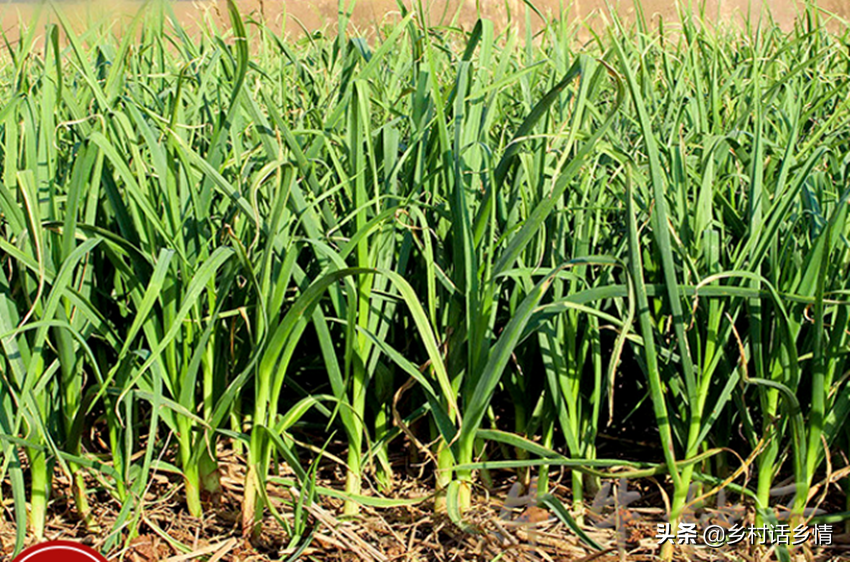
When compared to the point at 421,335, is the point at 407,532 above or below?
below

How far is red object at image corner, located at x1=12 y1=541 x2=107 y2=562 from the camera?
2.57 ft

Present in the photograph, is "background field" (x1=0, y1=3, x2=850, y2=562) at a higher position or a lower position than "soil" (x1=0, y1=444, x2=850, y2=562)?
higher

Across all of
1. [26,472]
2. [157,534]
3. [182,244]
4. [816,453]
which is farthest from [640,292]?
[26,472]

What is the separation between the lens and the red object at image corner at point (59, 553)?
2.57 feet

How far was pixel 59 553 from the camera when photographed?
2.60 ft

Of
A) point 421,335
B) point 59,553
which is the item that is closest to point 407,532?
point 421,335

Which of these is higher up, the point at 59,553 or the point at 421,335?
the point at 421,335

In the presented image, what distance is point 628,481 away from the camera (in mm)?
922

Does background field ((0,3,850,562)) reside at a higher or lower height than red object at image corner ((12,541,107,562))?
higher

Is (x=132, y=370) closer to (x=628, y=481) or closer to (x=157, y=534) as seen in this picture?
(x=157, y=534)

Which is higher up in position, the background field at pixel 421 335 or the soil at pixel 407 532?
the background field at pixel 421 335

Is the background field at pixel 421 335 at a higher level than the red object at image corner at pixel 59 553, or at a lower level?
higher

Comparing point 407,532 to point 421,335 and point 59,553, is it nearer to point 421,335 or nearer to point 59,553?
point 421,335

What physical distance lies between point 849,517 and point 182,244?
2.21ft
